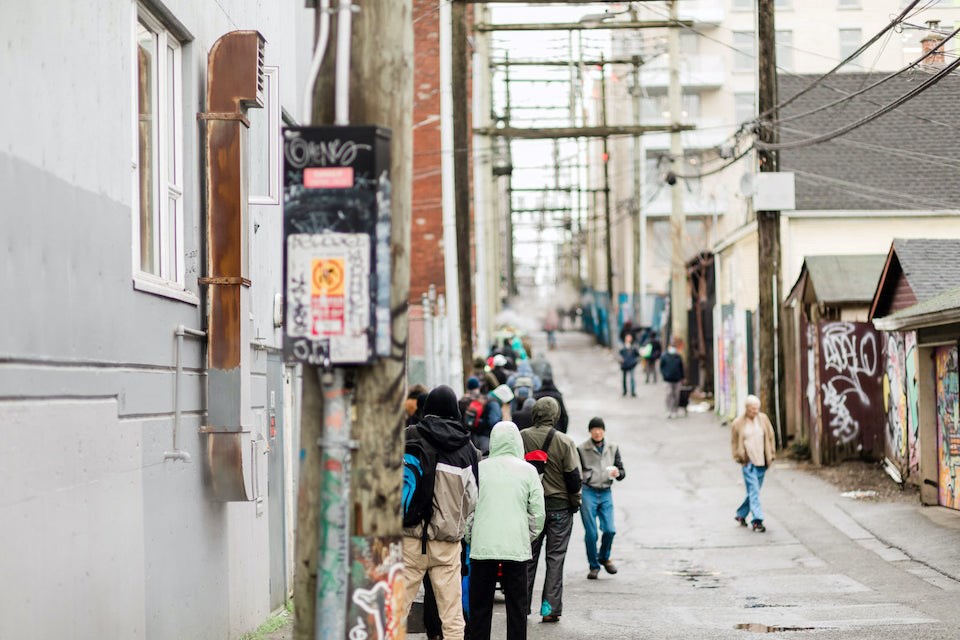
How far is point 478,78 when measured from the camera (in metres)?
42.0

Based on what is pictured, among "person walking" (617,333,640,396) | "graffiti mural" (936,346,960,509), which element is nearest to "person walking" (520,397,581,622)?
"graffiti mural" (936,346,960,509)

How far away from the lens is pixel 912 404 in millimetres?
17641

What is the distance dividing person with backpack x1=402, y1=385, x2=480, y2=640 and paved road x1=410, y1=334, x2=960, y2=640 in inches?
71.6

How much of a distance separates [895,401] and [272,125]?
12.0m

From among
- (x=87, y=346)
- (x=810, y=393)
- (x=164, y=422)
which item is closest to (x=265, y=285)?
(x=164, y=422)

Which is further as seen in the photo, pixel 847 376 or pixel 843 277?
pixel 843 277

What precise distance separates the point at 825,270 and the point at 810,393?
2.22 metres

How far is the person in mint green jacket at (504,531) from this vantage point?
30.1 ft

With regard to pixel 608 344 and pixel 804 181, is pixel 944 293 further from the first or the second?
pixel 608 344

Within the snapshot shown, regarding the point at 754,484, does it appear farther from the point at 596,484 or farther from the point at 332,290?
the point at 332,290

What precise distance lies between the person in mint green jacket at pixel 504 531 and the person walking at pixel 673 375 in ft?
69.6

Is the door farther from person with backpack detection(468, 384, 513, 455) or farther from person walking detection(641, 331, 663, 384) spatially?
person walking detection(641, 331, 663, 384)

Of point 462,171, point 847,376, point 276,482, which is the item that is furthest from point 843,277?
point 276,482

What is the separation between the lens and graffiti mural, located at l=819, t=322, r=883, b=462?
20.9 m
